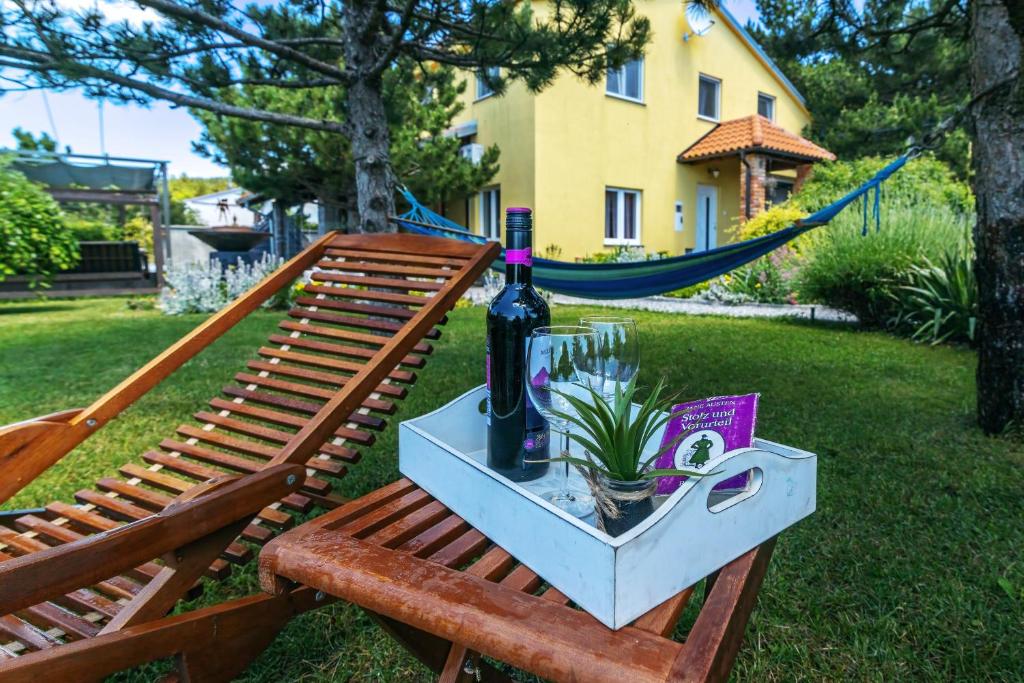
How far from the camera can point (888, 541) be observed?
200 centimetres

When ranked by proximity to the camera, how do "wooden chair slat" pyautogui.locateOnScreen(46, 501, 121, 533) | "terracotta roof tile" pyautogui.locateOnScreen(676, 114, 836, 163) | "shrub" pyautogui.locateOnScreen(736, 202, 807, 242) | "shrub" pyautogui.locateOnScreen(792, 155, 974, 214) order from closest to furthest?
"wooden chair slat" pyautogui.locateOnScreen(46, 501, 121, 533), "shrub" pyautogui.locateOnScreen(736, 202, 807, 242), "shrub" pyautogui.locateOnScreen(792, 155, 974, 214), "terracotta roof tile" pyautogui.locateOnScreen(676, 114, 836, 163)

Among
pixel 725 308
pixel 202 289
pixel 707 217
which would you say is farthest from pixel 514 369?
pixel 707 217

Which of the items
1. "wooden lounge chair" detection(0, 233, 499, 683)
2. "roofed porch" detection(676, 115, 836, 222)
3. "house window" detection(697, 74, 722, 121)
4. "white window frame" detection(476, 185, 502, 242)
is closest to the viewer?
"wooden lounge chair" detection(0, 233, 499, 683)

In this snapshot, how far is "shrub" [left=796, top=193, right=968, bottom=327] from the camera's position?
6.02 metres

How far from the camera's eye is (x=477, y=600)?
77 cm

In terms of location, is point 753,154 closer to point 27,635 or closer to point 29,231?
point 29,231

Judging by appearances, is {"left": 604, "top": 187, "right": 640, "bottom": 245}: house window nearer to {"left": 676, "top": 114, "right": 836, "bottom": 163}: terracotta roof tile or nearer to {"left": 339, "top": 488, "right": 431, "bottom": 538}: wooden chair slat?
{"left": 676, "top": 114, "right": 836, "bottom": 163}: terracotta roof tile

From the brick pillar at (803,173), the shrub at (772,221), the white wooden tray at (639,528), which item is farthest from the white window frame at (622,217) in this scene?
the white wooden tray at (639,528)

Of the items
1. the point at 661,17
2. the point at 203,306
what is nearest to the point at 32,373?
the point at 203,306

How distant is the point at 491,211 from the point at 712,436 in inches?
436

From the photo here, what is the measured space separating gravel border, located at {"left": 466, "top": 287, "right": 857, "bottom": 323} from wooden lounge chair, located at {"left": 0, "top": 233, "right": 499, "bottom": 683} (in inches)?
191

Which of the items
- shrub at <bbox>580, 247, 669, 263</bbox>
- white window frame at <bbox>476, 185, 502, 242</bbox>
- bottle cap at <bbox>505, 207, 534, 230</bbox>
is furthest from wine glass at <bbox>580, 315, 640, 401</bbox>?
white window frame at <bbox>476, 185, 502, 242</bbox>

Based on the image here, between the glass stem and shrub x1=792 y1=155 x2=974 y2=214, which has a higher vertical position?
shrub x1=792 y1=155 x2=974 y2=214

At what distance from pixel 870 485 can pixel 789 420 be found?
81cm
